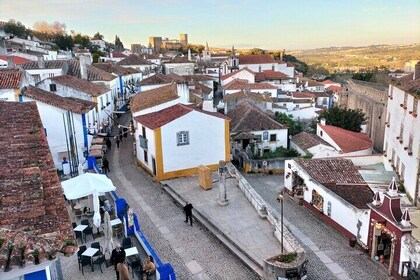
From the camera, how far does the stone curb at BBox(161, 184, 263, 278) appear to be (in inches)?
541

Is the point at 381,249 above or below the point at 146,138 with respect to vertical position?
below

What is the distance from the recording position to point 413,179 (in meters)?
19.5

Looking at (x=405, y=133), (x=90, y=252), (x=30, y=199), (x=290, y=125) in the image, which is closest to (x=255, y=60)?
(x=290, y=125)

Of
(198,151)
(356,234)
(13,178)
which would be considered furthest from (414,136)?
(13,178)

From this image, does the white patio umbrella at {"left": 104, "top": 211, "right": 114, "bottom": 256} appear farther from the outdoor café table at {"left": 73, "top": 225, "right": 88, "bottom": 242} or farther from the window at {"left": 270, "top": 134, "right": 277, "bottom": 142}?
the window at {"left": 270, "top": 134, "right": 277, "bottom": 142}

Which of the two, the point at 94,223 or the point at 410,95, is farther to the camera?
the point at 410,95

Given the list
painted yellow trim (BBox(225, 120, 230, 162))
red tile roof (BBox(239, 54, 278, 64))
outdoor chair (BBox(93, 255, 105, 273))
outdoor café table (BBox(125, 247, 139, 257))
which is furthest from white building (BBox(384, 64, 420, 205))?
red tile roof (BBox(239, 54, 278, 64))

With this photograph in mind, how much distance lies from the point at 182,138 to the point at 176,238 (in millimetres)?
8524

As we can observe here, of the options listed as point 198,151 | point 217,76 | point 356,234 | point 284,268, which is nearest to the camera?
point 284,268

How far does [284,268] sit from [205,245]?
416cm

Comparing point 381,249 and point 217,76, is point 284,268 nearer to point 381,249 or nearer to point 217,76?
point 381,249

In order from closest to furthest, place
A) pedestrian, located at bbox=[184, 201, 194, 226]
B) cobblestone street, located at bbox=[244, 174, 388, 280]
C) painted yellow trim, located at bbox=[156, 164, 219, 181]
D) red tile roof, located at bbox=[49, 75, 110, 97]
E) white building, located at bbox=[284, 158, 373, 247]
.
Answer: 1. cobblestone street, located at bbox=[244, 174, 388, 280]
2. white building, located at bbox=[284, 158, 373, 247]
3. pedestrian, located at bbox=[184, 201, 194, 226]
4. painted yellow trim, located at bbox=[156, 164, 219, 181]
5. red tile roof, located at bbox=[49, 75, 110, 97]

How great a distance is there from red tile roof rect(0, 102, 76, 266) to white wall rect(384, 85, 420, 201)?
17629 mm

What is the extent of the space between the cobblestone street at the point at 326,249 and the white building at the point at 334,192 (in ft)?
1.55
